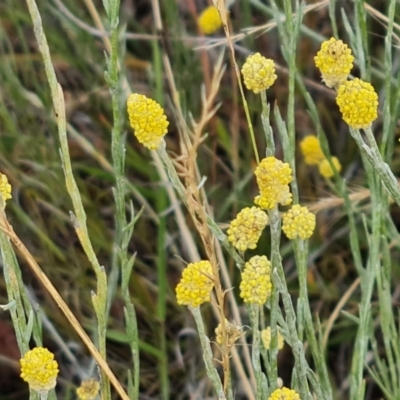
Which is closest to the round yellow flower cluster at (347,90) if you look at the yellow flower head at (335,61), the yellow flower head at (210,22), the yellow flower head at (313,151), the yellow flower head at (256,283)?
the yellow flower head at (335,61)

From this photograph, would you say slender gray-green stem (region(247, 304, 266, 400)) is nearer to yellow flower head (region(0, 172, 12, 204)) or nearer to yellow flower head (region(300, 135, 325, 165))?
yellow flower head (region(0, 172, 12, 204))

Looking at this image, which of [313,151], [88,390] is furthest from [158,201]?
[88,390]

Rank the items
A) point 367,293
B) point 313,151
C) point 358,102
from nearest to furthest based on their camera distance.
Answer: point 358,102, point 367,293, point 313,151

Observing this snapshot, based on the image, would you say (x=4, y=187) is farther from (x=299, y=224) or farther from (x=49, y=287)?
(x=299, y=224)

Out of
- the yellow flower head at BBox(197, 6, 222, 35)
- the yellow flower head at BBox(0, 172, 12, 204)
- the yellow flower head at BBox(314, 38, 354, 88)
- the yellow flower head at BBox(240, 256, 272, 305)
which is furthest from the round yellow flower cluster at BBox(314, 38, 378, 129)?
the yellow flower head at BBox(197, 6, 222, 35)

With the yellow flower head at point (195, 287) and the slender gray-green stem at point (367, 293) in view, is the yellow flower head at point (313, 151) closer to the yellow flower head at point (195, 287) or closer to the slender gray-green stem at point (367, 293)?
the slender gray-green stem at point (367, 293)
